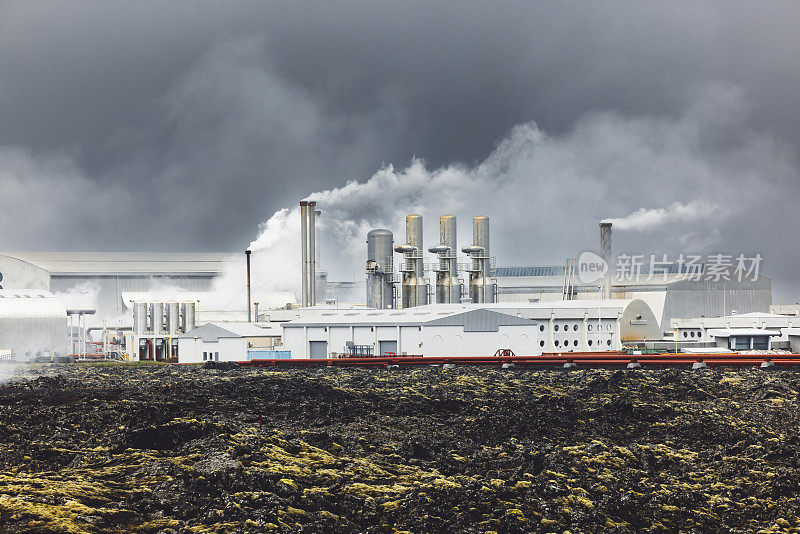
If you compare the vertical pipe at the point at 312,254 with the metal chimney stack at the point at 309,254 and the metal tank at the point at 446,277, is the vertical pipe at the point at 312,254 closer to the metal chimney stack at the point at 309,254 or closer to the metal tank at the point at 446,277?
the metal chimney stack at the point at 309,254

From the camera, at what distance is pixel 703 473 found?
648 inches

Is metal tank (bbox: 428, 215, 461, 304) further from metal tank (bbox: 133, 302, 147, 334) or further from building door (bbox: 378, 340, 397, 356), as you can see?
metal tank (bbox: 133, 302, 147, 334)

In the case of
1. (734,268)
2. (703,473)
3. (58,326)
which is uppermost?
(734,268)

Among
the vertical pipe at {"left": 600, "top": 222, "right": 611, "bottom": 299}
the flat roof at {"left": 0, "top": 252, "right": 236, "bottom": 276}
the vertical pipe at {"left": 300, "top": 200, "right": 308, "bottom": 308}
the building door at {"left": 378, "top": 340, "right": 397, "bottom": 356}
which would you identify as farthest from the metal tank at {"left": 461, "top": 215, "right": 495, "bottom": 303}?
the flat roof at {"left": 0, "top": 252, "right": 236, "bottom": 276}

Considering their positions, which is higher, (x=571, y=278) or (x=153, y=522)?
(x=571, y=278)

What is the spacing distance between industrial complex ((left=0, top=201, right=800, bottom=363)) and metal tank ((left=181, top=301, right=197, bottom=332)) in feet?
0.27

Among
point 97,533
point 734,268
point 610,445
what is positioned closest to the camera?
point 97,533

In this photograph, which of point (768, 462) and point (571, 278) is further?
point (571, 278)

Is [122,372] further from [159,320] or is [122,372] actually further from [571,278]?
[571,278]

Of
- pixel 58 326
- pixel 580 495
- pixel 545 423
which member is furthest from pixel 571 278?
pixel 580 495

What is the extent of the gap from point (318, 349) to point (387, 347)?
4048mm

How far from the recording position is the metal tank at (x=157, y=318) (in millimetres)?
52375

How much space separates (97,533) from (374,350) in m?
31.0

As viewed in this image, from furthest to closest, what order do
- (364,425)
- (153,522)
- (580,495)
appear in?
(364,425), (580,495), (153,522)
